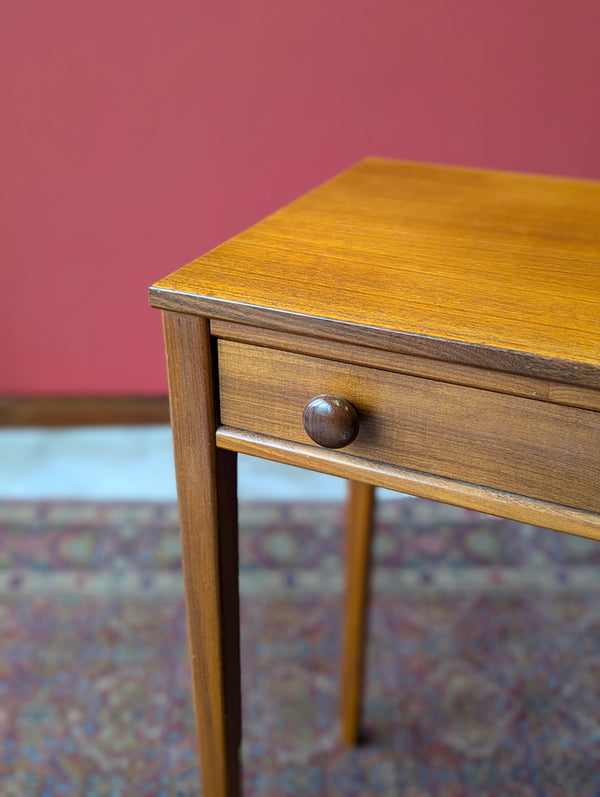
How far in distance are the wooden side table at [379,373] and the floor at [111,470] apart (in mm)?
1125

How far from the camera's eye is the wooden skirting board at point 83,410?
6.95ft

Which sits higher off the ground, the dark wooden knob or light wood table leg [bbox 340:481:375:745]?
the dark wooden knob

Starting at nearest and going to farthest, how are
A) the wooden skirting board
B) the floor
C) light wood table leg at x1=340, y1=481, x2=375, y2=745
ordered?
light wood table leg at x1=340, y1=481, x2=375, y2=745, the floor, the wooden skirting board

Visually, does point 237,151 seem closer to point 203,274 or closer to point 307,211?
point 307,211

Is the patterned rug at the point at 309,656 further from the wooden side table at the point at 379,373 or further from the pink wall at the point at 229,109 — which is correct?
the pink wall at the point at 229,109

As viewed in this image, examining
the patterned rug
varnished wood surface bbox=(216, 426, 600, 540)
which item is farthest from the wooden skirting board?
varnished wood surface bbox=(216, 426, 600, 540)

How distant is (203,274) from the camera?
59cm

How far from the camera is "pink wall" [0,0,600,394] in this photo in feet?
5.67

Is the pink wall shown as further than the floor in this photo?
No

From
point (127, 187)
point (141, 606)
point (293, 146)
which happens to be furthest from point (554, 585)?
point (127, 187)

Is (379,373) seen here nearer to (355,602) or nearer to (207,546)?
(207,546)

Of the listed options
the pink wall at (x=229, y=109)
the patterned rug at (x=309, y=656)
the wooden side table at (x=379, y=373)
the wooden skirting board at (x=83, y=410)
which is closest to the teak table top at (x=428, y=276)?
the wooden side table at (x=379, y=373)

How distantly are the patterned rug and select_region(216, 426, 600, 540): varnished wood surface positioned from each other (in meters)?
0.72

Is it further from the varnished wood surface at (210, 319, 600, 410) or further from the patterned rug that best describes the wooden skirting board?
the varnished wood surface at (210, 319, 600, 410)
